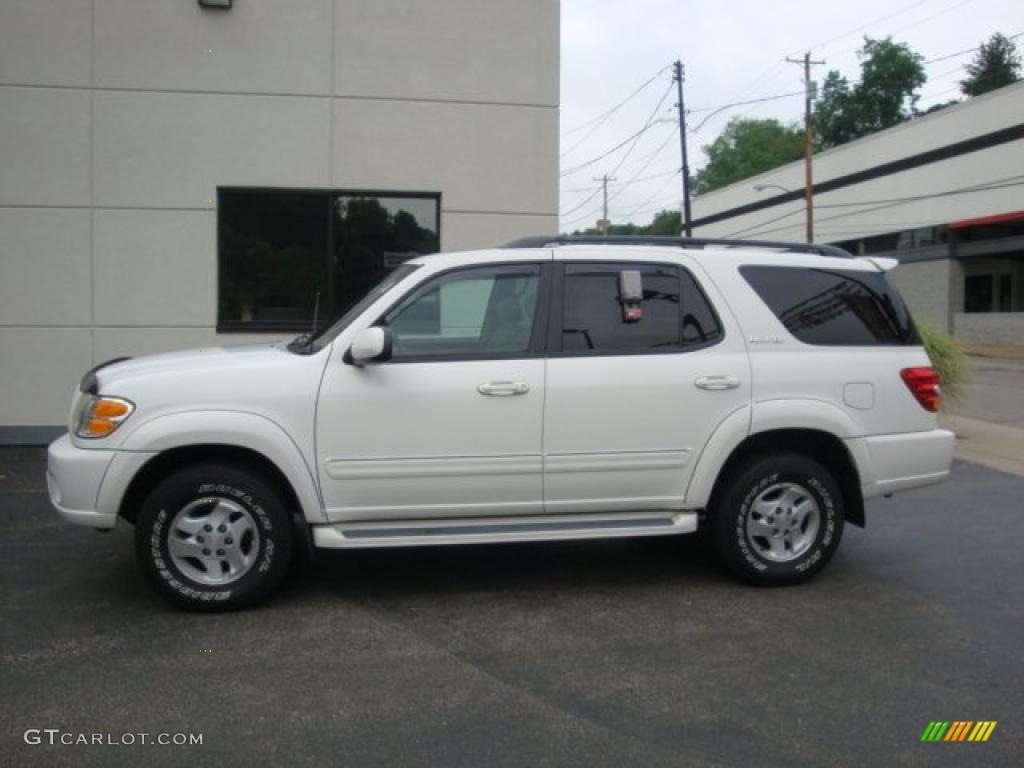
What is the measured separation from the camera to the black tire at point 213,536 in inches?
192

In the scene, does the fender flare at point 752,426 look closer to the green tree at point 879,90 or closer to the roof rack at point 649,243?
the roof rack at point 649,243

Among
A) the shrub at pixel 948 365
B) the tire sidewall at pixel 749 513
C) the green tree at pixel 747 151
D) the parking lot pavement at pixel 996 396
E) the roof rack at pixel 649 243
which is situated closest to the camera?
the tire sidewall at pixel 749 513

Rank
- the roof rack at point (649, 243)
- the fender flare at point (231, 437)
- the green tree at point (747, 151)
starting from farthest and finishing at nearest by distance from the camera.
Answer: the green tree at point (747, 151), the roof rack at point (649, 243), the fender flare at point (231, 437)

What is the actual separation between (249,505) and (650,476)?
84.5 inches

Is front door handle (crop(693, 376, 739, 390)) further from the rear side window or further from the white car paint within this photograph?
the rear side window

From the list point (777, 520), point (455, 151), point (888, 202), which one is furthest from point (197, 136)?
point (888, 202)

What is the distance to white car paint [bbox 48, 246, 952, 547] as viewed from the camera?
4.89 metres

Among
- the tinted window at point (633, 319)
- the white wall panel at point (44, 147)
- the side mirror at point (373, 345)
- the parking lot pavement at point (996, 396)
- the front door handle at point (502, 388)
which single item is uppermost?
the white wall panel at point (44, 147)

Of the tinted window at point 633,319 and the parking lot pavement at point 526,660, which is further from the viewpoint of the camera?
the tinted window at point 633,319

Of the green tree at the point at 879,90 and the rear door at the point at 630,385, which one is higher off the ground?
the green tree at the point at 879,90

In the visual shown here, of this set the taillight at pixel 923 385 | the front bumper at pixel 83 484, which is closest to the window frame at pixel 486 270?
the front bumper at pixel 83 484

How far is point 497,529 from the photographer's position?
16.9 ft

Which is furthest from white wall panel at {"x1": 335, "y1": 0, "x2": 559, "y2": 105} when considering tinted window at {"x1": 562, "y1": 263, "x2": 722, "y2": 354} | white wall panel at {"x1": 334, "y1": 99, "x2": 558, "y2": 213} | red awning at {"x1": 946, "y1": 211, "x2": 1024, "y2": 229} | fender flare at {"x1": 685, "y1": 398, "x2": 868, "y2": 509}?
red awning at {"x1": 946, "y1": 211, "x2": 1024, "y2": 229}

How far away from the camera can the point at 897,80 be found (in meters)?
78.6
